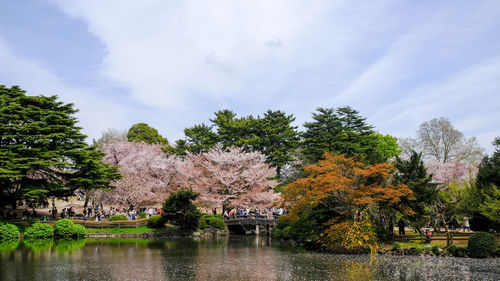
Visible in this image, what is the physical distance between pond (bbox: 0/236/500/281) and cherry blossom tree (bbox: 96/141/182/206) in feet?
71.6

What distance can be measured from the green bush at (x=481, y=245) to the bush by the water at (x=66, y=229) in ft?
102

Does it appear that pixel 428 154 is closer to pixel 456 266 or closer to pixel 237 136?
pixel 237 136

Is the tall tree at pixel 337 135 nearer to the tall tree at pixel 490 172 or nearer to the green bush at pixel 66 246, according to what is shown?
the tall tree at pixel 490 172

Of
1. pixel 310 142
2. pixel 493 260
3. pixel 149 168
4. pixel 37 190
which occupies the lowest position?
pixel 493 260

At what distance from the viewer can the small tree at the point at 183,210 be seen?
37.5 meters

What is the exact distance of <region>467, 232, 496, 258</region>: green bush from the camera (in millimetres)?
21377

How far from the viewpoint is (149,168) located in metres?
48.6

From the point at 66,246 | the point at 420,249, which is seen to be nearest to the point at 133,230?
the point at 66,246

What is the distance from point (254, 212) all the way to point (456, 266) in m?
29.2

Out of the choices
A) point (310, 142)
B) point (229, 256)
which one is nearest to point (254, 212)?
point (310, 142)

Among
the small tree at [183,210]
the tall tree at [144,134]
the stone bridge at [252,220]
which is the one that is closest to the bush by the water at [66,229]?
the small tree at [183,210]

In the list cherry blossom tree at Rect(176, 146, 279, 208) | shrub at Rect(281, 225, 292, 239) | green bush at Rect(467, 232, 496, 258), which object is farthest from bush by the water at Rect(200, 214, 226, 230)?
green bush at Rect(467, 232, 496, 258)

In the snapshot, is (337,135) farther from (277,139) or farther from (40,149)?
(40,149)

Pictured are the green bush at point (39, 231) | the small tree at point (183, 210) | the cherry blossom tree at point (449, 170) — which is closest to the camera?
the green bush at point (39, 231)
